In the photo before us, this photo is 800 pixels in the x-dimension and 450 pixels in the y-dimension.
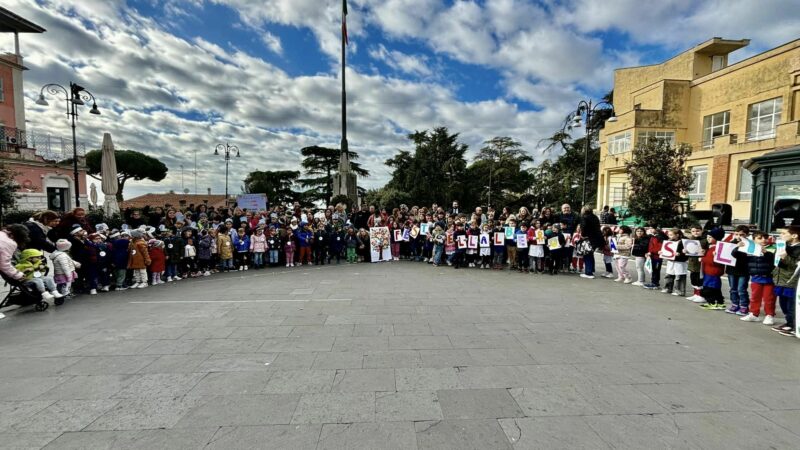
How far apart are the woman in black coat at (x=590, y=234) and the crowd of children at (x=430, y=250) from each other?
10cm

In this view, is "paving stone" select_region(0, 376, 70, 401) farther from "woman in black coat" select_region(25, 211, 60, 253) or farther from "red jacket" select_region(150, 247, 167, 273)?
"red jacket" select_region(150, 247, 167, 273)

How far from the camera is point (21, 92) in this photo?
2659 cm

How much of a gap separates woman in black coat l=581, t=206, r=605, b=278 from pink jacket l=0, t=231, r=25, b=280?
12588 mm

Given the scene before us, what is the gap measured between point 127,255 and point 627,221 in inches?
970

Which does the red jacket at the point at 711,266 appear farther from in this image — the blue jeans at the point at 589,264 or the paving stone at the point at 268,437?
the paving stone at the point at 268,437

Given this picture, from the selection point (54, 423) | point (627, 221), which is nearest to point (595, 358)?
point (54, 423)

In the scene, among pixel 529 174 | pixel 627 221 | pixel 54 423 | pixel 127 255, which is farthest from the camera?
pixel 529 174

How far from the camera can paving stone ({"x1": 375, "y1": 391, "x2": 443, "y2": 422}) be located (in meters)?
2.98

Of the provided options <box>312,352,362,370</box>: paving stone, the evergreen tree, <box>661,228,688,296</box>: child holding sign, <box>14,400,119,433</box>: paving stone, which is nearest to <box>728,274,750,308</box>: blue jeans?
<box>661,228,688,296</box>: child holding sign

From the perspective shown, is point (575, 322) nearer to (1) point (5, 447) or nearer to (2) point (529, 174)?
(1) point (5, 447)

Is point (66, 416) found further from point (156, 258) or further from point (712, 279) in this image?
point (712, 279)

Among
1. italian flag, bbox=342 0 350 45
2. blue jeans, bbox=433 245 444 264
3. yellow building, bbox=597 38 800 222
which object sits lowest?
blue jeans, bbox=433 245 444 264

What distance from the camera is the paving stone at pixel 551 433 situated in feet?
8.64

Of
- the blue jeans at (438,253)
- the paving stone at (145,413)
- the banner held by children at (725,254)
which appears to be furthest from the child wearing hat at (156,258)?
the banner held by children at (725,254)
